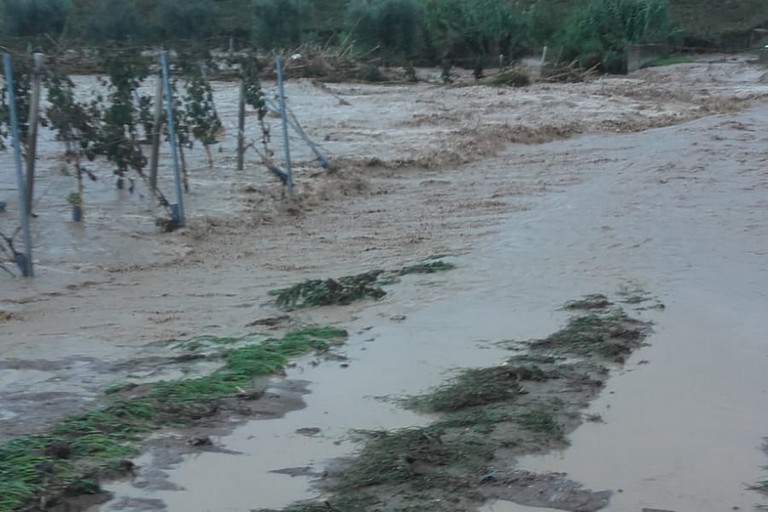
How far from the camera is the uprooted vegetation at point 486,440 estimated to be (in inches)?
175

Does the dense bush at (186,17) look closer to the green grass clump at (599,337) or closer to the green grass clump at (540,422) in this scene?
the green grass clump at (599,337)

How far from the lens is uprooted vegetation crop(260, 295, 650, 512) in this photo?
443 centimetres

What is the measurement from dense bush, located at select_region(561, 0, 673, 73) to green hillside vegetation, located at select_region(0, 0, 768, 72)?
0.11 ft

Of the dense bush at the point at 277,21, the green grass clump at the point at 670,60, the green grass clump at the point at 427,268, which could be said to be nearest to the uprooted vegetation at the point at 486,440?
the green grass clump at the point at 427,268

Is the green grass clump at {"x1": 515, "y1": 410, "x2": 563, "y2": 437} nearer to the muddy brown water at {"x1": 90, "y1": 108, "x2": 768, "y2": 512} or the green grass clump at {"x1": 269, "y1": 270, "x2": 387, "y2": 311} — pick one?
the muddy brown water at {"x1": 90, "y1": 108, "x2": 768, "y2": 512}

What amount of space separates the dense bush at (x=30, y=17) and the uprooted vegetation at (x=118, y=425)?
30.3 m

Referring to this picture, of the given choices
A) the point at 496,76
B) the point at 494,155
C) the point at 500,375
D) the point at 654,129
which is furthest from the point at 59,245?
the point at 496,76

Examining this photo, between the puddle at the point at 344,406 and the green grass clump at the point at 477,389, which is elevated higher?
the green grass clump at the point at 477,389

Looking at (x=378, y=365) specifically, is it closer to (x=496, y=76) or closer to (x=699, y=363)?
(x=699, y=363)

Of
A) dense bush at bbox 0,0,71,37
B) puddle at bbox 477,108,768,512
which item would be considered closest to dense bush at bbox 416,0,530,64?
dense bush at bbox 0,0,71,37

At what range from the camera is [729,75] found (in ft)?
97.7

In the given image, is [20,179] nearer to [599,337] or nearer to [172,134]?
[172,134]

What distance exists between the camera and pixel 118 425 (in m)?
5.25

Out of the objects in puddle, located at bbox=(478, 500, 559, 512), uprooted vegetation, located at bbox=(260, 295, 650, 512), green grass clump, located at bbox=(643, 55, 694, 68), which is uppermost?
green grass clump, located at bbox=(643, 55, 694, 68)
